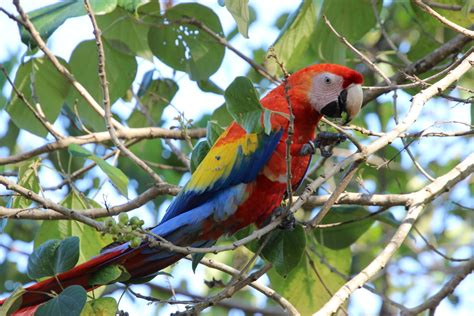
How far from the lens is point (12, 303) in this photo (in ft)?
6.67

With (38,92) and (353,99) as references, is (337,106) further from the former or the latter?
(38,92)

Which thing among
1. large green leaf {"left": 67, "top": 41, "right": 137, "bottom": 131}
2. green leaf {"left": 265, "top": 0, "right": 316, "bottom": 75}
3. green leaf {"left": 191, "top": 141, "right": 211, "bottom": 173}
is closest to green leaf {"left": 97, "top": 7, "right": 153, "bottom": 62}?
large green leaf {"left": 67, "top": 41, "right": 137, "bottom": 131}

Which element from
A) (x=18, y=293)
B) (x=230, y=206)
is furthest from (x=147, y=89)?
(x=18, y=293)

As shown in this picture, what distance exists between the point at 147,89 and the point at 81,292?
1436mm

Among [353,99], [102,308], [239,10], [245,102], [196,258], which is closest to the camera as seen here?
[245,102]

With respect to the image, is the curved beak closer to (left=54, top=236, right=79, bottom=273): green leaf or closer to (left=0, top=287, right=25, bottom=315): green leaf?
(left=54, top=236, right=79, bottom=273): green leaf

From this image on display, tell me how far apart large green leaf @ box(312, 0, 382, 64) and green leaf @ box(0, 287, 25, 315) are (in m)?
1.48

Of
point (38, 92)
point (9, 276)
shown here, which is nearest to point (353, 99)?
point (38, 92)

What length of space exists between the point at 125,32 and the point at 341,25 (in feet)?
2.73

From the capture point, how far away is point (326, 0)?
108 inches

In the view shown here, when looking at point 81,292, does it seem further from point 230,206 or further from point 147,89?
point 147,89

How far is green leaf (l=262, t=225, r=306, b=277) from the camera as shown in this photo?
90.5 inches

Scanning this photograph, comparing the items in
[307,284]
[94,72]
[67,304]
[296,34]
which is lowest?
[67,304]

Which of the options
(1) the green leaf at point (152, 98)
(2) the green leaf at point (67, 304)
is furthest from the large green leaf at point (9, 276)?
(2) the green leaf at point (67, 304)
